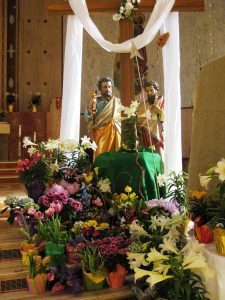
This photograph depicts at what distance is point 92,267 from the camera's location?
2311mm

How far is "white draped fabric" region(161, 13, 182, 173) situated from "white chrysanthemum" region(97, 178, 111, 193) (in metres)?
0.81

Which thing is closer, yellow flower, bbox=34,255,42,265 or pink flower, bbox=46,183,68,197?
yellow flower, bbox=34,255,42,265

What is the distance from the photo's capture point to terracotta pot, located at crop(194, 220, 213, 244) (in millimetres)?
1743

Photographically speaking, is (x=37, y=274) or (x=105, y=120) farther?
→ (x=105, y=120)

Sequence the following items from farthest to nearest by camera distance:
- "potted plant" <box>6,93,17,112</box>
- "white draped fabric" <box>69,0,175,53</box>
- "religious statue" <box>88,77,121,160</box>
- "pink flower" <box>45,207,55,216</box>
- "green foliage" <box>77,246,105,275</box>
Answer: "potted plant" <box>6,93,17,112</box> → "religious statue" <box>88,77,121,160</box> → "white draped fabric" <box>69,0,175,53</box> → "pink flower" <box>45,207,55,216</box> → "green foliage" <box>77,246,105,275</box>

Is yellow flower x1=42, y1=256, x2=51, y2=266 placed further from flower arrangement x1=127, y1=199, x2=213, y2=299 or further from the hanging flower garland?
the hanging flower garland

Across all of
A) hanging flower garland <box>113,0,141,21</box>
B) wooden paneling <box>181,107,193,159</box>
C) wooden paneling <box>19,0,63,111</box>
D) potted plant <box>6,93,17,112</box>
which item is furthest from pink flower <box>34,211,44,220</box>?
wooden paneling <box>19,0,63,111</box>

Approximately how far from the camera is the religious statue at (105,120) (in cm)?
462

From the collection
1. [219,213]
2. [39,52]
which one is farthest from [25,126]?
[219,213]

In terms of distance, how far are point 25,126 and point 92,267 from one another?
234 inches

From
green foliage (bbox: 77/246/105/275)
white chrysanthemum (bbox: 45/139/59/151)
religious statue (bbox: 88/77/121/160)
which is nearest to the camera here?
green foliage (bbox: 77/246/105/275)

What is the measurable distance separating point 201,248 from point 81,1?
2.71m

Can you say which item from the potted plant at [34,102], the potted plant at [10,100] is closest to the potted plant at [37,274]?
the potted plant at [34,102]

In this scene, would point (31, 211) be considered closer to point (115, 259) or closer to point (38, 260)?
point (38, 260)
